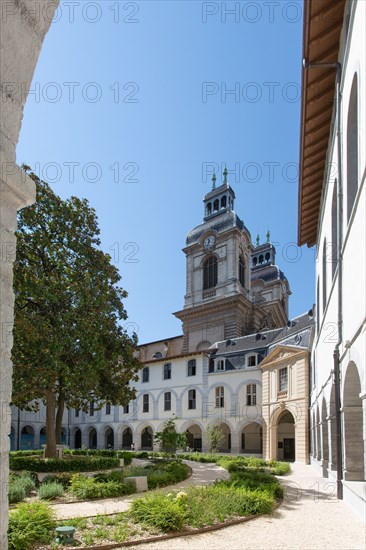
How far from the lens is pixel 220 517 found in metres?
9.46

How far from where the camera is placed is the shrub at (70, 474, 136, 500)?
1316cm

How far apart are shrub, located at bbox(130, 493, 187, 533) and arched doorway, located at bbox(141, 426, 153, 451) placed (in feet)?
120

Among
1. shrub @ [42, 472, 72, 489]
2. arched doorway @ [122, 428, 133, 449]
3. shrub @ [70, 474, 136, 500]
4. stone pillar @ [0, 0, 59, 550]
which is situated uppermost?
stone pillar @ [0, 0, 59, 550]

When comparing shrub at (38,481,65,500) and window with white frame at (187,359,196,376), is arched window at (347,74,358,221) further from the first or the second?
window with white frame at (187,359,196,376)

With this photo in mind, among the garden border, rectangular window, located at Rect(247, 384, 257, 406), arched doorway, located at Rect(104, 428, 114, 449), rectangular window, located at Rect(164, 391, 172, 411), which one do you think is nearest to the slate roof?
rectangular window, located at Rect(164, 391, 172, 411)

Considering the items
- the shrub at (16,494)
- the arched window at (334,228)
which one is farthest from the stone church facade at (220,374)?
the shrub at (16,494)

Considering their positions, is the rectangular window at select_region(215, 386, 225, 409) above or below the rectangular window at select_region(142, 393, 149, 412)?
above

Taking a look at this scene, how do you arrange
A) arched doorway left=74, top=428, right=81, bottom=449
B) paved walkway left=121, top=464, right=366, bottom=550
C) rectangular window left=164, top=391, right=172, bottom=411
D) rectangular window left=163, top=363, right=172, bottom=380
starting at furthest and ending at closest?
1. arched doorway left=74, top=428, right=81, bottom=449
2. rectangular window left=163, top=363, right=172, bottom=380
3. rectangular window left=164, top=391, right=172, bottom=411
4. paved walkway left=121, top=464, right=366, bottom=550

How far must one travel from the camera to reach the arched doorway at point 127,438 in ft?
157

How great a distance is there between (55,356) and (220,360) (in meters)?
21.9

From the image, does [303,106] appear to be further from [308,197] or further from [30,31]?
[30,31]

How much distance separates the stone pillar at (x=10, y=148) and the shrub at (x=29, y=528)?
5560 millimetres

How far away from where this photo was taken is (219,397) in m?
38.4

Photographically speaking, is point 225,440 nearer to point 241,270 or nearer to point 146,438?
point 146,438
